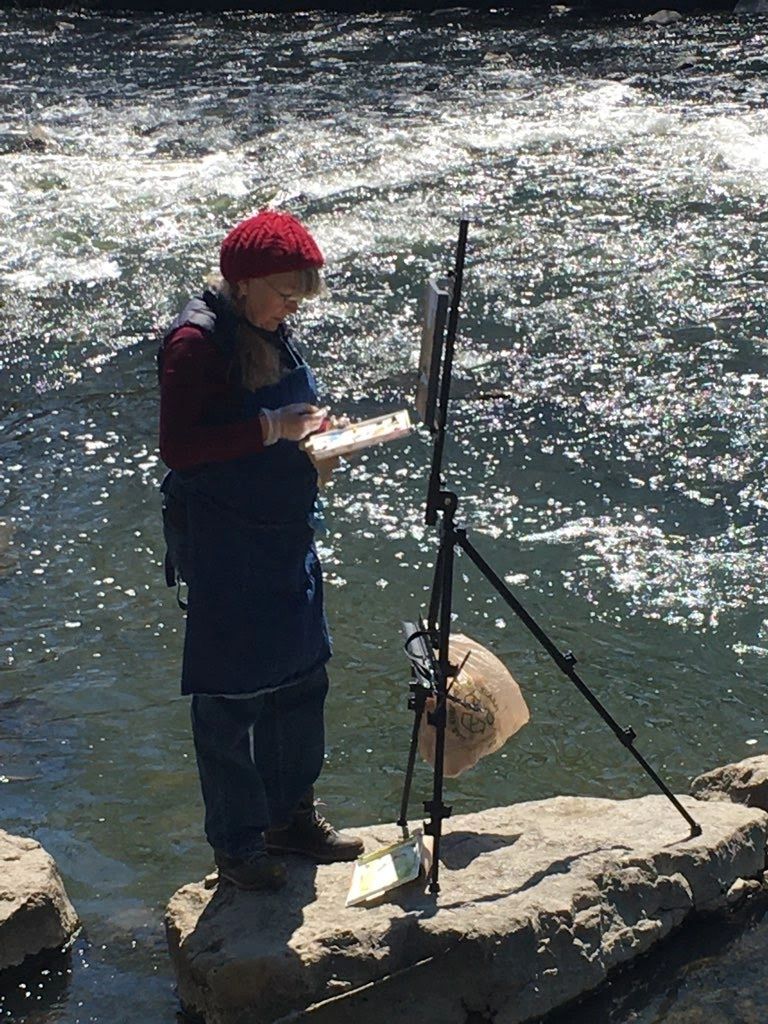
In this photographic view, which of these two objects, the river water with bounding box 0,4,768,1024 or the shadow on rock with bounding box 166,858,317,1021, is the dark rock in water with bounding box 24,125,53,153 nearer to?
the river water with bounding box 0,4,768,1024

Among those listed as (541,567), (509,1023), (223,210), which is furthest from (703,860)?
(223,210)

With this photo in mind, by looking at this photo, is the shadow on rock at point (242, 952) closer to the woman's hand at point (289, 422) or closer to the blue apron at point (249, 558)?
the blue apron at point (249, 558)

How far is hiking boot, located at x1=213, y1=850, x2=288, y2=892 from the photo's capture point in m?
3.58

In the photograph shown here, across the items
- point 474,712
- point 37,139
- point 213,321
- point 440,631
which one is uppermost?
point 213,321

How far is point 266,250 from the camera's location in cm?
318

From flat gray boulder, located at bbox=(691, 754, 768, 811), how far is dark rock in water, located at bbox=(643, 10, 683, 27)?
12.0m

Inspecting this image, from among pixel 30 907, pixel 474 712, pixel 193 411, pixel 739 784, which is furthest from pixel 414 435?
pixel 193 411

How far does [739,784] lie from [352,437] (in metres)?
Result: 1.67

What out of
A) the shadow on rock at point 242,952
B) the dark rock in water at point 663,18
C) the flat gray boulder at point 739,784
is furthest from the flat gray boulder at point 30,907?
the dark rock in water at point 663,18

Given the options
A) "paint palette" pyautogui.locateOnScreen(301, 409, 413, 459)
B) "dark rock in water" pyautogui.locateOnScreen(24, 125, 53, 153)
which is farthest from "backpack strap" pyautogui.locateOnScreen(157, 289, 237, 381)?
"dark rock in water" pyautogui.locateOnScreen(24, 125, 53, 153)

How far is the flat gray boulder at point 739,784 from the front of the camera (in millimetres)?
4215

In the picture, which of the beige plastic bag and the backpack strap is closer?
the backpack strap

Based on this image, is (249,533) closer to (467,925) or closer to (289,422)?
(289,422)

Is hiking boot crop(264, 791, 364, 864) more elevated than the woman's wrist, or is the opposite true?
the woman's wrist
